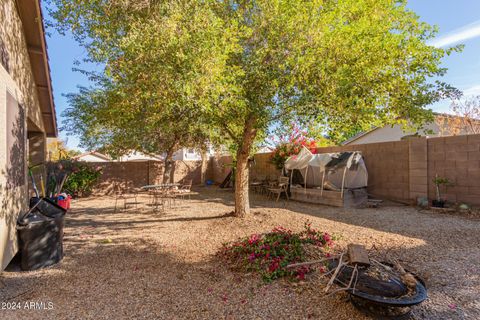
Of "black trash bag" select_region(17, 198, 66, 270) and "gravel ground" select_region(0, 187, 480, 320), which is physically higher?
"black trash bag" select_region(17, 198, 66, 270)

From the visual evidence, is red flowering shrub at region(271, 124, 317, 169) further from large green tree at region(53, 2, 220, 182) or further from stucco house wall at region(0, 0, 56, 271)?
stucco house wall at region(0, 0, 56, 271)

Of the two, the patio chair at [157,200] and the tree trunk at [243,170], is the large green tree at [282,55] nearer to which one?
the tree trunk at [243,170]

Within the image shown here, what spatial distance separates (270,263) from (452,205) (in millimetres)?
7007

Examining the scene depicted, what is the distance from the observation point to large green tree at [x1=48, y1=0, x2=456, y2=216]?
4.70 meters

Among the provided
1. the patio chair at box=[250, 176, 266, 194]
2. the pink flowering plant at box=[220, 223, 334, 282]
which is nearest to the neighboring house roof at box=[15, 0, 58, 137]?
the pink flowering plant at box=[220, 223, 334, 282]

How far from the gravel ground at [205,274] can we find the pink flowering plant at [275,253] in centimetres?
20

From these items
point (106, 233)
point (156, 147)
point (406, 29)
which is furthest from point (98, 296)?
point (156, 147)

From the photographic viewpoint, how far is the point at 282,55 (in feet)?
18.3

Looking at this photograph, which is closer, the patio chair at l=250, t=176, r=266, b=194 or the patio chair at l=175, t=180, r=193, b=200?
the patio chair at l=175, t=180, r=193, b=200

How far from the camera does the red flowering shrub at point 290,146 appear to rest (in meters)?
13.0

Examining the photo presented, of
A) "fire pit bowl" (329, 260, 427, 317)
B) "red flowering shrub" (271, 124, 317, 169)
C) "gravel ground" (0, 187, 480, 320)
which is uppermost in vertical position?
"red flowering shrub" (271, 124, 317, 169)

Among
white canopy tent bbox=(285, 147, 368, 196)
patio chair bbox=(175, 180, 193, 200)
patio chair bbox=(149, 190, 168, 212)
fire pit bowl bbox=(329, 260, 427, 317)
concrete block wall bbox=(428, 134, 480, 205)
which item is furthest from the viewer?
patio chair bbox=(175, 180, 193, 200)

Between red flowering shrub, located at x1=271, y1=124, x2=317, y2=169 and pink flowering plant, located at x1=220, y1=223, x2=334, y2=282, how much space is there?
7892 mm

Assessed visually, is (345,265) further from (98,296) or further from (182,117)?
(182,117)
